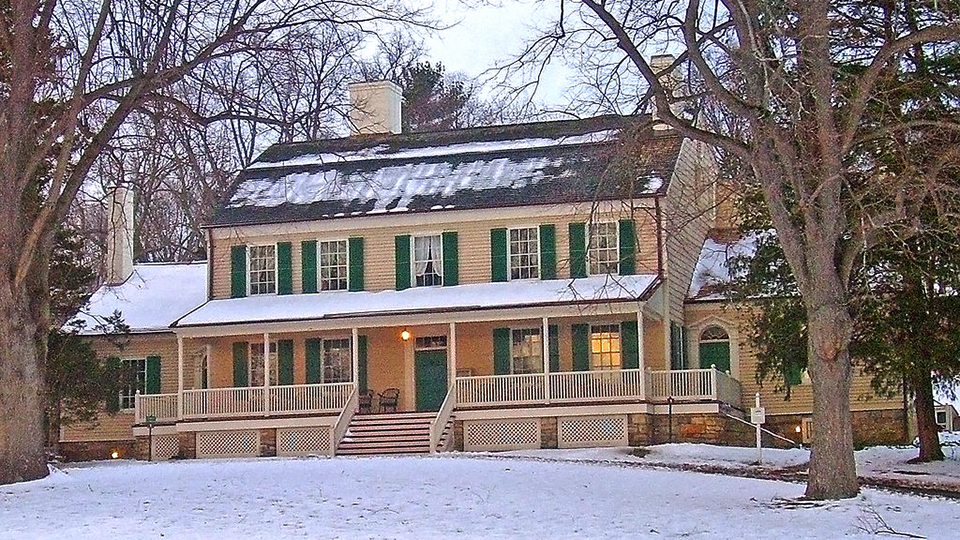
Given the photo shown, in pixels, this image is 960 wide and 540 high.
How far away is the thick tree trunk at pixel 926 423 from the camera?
970 inches

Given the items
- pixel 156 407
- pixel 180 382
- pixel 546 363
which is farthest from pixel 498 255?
pixel 156 407

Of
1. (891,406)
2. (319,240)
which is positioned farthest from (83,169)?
(891,406)

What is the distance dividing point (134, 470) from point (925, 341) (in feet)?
44.0

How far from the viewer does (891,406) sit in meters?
30.7

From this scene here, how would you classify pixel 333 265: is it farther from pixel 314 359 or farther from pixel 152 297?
pixel 152 297

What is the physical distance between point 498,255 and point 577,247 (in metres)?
1.83

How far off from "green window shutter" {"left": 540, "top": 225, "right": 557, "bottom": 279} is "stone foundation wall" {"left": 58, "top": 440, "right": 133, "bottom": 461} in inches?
458

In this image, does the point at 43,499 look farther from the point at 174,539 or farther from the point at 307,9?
the point at 307,9

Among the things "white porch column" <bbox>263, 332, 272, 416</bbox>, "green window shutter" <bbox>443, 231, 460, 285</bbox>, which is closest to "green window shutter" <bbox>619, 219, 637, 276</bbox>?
"green window shutter" <bbox>443, 231, 460, 285</bbox>

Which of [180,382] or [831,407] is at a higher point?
[180,382]

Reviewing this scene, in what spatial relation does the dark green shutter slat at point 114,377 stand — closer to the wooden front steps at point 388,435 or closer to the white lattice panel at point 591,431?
the wooden front steps at point 388,435

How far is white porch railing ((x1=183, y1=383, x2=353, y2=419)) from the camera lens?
98.5ft

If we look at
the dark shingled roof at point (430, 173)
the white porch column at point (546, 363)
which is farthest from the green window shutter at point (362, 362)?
the white porch column at point (546, 363)

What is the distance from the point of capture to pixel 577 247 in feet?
99.0
